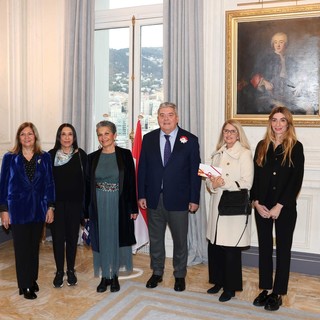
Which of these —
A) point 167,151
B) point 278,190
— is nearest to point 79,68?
point 167,151

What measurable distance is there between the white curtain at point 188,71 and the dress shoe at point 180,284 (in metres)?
0.74

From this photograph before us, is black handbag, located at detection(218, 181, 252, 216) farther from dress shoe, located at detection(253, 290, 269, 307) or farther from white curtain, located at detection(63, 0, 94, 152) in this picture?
white curtain, located at detection(63, 0, 94, 152)

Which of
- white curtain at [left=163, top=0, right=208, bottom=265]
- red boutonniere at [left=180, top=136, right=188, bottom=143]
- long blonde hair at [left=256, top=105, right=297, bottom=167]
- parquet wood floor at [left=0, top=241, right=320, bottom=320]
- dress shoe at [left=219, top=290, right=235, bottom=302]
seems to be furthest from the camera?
white curtain at [left=163, top=0, right=208, bottom=265]

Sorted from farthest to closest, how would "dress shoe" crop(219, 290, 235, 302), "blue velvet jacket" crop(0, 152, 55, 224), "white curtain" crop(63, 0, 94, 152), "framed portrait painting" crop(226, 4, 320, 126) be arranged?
"white curtain" crop(63, 0, 94, 152) < "framed portrait painting" crop(226, 4, 320, 126) < "dress shoe" crop(219, 290, 235, 302) < "blue velvet jacket" crop(0, 152, 55, 224)

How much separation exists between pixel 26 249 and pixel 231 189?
188 centimetres

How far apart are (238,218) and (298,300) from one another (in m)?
0.99

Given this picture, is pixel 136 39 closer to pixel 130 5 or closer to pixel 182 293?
pixel 130 5

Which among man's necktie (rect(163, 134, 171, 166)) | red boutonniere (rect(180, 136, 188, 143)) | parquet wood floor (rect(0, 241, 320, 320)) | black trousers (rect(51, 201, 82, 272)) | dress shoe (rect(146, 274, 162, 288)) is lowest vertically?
parquet wood floor (rect(0, 241, 320, 320))

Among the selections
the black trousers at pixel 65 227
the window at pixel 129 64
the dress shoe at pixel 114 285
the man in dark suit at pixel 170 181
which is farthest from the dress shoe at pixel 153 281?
the window at pixel 129 64

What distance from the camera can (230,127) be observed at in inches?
136

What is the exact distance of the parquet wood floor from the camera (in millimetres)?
3352

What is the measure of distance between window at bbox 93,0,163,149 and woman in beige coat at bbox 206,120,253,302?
1708 mm

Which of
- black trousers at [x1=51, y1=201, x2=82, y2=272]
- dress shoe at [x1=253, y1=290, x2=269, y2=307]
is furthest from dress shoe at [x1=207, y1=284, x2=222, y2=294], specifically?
black trousers at [x1=51, y1=201, x2=82, y2=272]

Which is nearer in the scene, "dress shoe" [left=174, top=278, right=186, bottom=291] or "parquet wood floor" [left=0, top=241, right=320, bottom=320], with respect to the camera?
"parquet wood floor" [left=0, top=241, right=320, bottom=320]
